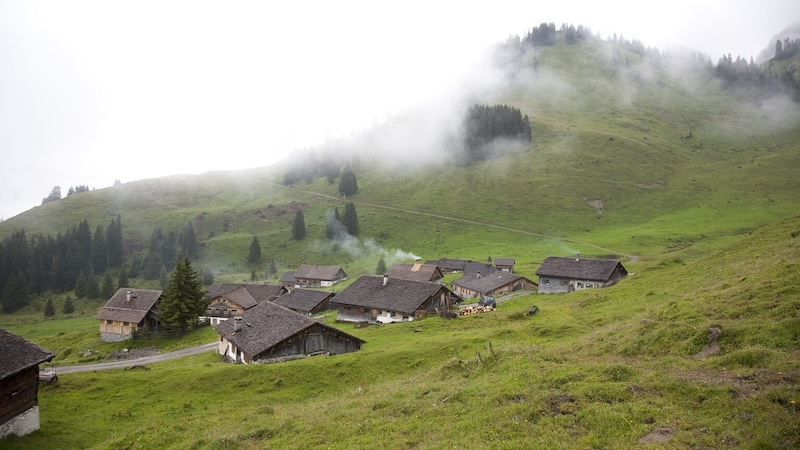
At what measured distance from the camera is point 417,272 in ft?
330

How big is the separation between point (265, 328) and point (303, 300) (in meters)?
38.3

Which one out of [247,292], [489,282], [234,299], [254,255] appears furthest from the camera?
[254,255]

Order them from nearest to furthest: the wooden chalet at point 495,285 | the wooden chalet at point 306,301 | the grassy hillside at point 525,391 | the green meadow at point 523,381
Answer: the grassy hillside at point 525,391, the green meadow at point 523,381, the wooden chalet at point 306,301, the wooden chalet at point 495,285

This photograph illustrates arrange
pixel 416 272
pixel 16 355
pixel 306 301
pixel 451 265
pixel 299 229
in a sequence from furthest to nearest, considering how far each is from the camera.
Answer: pixel 299 229 < pixel 451 265 < pixel 416 272 < pixel 306 301 < pixel 16 355

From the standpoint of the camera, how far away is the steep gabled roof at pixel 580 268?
7331 centimetres

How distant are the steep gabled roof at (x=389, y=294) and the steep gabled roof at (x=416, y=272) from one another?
2218 centimetres

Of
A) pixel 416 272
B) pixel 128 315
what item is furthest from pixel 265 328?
pixel 416 272

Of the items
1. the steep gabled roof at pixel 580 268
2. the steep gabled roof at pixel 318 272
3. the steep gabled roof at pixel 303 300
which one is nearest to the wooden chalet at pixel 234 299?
the steep gabled roof at pixel 303 300

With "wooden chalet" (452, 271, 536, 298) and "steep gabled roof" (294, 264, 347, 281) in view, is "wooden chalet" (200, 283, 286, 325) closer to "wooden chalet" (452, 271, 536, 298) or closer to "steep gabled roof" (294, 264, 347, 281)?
"steep gabled roof" (294, 264, 347, 281)

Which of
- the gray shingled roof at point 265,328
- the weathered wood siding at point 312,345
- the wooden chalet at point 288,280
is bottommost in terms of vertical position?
the wooden chalet at point 288,280

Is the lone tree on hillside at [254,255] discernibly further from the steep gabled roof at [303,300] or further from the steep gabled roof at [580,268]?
the steep gabled roof at [580,268]

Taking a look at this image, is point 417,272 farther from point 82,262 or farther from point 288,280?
point 82,262

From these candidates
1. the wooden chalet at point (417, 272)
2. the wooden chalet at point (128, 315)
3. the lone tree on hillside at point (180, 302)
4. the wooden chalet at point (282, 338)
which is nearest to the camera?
the wooden chalet at point (282, 338)

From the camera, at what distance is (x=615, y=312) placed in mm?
42438
